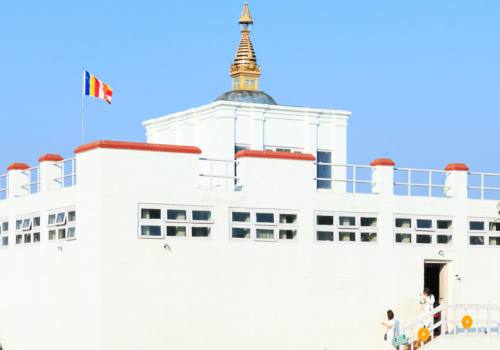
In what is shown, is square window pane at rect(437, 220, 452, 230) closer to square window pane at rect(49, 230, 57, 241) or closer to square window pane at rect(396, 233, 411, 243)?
square window pane at rect(396, 233, 411, 243)

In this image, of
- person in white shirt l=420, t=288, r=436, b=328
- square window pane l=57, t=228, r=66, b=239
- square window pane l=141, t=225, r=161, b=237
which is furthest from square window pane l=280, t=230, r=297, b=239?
square window pane l=57, t=228, r=66, b=239

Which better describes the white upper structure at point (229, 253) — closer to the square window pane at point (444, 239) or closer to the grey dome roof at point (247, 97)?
the square window pane at point (444, 239)

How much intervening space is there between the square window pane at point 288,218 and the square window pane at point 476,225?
6.79 m

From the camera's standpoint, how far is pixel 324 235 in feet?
120

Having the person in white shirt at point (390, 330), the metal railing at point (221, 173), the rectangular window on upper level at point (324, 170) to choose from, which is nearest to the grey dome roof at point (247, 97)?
the rectangular window on upper level at point (324, 170)

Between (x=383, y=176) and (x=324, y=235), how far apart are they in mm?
2931

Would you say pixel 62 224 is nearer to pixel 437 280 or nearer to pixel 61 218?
pixel 61 218

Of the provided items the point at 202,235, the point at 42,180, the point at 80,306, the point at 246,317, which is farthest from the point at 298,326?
the point at 42,180

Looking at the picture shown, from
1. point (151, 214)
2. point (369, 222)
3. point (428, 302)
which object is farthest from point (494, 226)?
point (151, 214)

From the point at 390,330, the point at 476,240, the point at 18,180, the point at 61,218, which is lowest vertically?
the point at 390,330

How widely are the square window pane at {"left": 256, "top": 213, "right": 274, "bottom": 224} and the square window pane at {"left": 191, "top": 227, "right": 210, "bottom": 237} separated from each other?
1750 mm

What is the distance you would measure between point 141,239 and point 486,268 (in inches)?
498

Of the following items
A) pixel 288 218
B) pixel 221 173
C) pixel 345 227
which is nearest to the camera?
pixel 288 218

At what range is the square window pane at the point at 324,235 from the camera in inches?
1440
